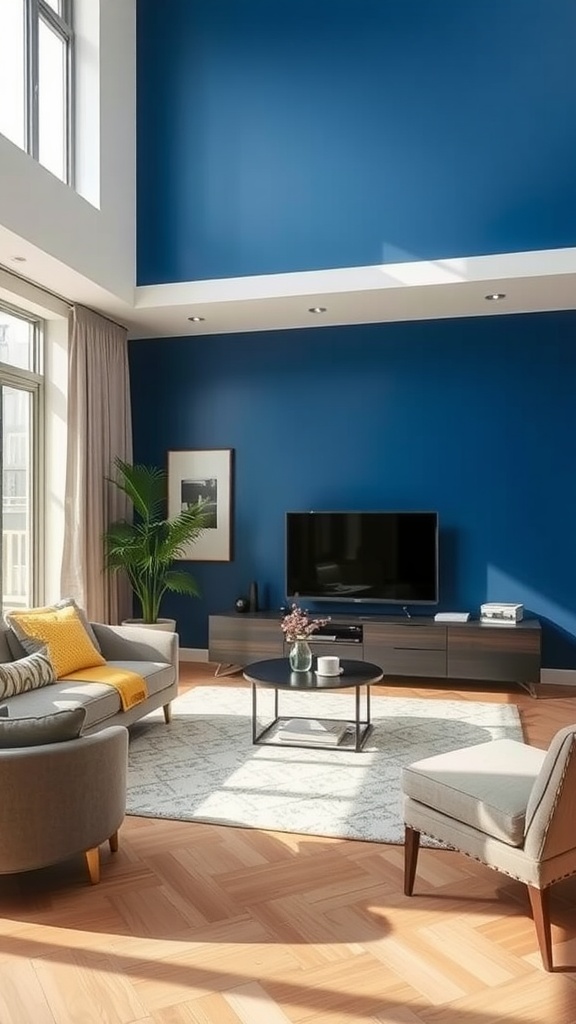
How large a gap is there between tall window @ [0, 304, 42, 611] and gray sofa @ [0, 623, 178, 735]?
1209 mm

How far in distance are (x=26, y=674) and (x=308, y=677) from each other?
4.92 ft

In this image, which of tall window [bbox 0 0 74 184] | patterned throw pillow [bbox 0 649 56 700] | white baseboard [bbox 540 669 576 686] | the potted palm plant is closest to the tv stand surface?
white baseboard [bbox 540 669 576 686]

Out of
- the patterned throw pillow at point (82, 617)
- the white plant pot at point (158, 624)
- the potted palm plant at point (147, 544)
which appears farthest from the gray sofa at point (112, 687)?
the potted palm plant at point (147, 544)

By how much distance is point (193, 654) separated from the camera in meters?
7.09

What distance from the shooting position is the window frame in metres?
5.48

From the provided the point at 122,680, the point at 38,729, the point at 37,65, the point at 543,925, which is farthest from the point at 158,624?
the point at 543,925

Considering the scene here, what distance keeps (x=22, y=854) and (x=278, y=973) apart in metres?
0.95

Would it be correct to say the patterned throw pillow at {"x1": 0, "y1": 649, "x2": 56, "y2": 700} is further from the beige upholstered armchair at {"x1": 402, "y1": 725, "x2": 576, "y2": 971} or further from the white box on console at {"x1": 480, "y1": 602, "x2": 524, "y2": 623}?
the white box on console at {"x1": 480, "y1": 602, "x2": 524, "y2": 623}

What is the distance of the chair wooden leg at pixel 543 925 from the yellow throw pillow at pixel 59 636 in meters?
2.82

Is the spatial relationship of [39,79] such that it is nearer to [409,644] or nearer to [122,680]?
[122,680]

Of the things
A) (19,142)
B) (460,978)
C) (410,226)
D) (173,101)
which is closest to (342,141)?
(410,226)

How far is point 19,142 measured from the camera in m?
5.38

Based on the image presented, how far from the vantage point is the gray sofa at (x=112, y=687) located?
3.92 meters

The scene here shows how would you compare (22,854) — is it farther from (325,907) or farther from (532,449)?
(532,449)
